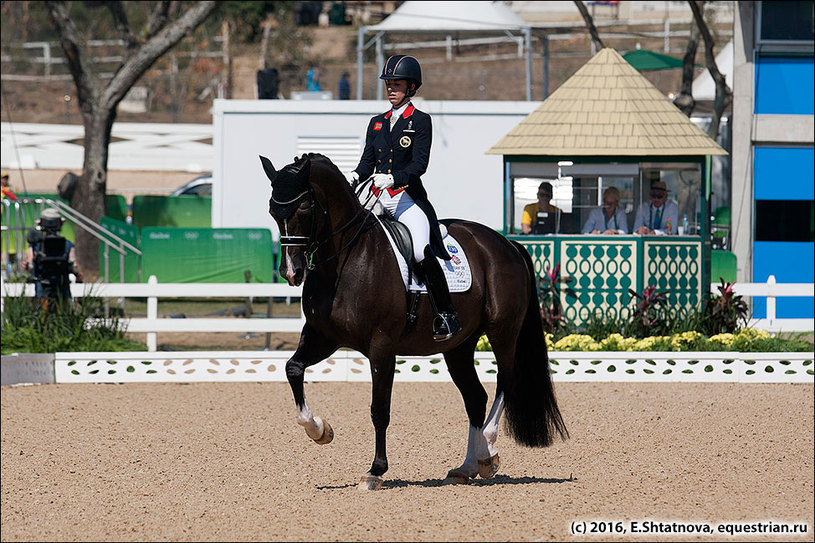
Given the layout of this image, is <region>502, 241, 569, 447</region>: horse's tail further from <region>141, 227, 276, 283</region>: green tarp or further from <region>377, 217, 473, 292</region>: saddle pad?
<region>141, 227, 276, 283</region>: green tarp

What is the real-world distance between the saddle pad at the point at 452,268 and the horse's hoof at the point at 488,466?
48.5 inches

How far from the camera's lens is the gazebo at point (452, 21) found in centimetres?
2602

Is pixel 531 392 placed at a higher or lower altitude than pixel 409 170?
lower

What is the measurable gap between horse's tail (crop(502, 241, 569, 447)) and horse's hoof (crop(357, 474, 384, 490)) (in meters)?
1.45

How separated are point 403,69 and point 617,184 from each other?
780 centimetres

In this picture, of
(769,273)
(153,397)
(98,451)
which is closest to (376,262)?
(98,451)

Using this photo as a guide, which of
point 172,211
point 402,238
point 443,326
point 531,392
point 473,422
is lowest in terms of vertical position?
point 473,422

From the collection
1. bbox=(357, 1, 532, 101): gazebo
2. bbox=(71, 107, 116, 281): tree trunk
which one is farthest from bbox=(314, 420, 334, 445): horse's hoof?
bbox=(71, 107, 116, 281): tree trunk

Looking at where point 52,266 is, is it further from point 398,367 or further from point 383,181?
point 383,181

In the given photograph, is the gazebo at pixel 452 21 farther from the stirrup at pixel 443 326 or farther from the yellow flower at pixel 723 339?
the stirrup at pixel 443 326

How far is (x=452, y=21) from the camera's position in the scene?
88.6 ft

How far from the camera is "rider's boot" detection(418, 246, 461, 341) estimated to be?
8.56 metres

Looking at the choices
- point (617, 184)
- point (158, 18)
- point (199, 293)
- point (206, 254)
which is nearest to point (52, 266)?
point (199, 293)

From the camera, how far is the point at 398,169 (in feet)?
28.3
